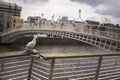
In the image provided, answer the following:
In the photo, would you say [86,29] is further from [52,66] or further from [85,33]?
[52,66]

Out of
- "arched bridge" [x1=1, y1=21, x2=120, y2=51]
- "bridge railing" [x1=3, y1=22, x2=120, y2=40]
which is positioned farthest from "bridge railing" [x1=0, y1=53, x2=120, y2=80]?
"bridge railing" [x1=3, y1=22, x2=120, y2=40]

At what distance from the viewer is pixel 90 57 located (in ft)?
10.3

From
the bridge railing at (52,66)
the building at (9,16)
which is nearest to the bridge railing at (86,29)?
the bridge railing at (52,66)

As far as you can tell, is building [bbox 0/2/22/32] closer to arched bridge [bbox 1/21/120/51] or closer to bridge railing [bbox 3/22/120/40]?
arched bridge [bbox 1/21/120/51]

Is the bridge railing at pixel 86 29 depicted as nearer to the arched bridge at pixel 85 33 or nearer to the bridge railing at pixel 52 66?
the arched bridge at pixel 85 33

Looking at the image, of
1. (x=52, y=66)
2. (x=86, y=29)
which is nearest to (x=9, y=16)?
(x=86, y=29)

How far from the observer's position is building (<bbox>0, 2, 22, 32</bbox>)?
40906 millimetres

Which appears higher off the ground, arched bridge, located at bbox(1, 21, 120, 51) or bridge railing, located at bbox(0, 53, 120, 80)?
bridge railing, located at bbox(0, 53, 120, 80)

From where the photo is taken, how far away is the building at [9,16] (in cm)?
4091

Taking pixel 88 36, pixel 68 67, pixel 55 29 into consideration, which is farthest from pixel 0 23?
pixel 68 67

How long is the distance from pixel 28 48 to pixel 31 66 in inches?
10.3

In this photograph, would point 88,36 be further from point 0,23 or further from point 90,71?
point 0,23

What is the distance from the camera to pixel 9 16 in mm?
42125

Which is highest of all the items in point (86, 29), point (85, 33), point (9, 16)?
point (9, 16)
